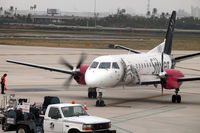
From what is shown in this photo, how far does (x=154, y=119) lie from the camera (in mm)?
23719

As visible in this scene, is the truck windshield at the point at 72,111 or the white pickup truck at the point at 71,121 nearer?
the white pickup truck at the point at 71,121

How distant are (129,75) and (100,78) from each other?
10.5ft

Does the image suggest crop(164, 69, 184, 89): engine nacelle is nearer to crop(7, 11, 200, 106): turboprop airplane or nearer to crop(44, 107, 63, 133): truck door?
crop(7, 11, 200, 106): turboprop airplane

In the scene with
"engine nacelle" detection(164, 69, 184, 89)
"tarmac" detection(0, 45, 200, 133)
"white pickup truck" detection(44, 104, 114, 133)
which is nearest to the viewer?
"white pickup truck" detection(44, 104, 114, 133)

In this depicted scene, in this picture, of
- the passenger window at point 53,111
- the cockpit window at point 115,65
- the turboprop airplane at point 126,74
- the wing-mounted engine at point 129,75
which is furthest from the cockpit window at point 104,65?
the passenger window at point 53,111

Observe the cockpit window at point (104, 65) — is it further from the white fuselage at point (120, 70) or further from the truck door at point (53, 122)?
the truck door at point (53, 122)

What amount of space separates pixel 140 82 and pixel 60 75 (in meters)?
17.7

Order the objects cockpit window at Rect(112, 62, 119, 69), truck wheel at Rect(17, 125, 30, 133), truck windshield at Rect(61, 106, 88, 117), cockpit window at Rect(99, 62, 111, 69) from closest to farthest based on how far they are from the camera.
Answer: truck windshield at Rect(61, 106, 88, 117) < truck wheel at Rect(17, 125, 30, 133) < cockpit window at Rect(99, 62, 111, 69) < cockpit window at Rect(112, 62, 119, 69)

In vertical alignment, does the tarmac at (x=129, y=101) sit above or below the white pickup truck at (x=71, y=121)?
below

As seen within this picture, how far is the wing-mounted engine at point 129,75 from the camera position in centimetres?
2962

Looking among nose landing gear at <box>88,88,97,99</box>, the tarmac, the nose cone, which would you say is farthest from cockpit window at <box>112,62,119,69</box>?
nose landing gear at <box>88,88,97,99</box>

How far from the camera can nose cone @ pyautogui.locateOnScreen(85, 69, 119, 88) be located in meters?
27.2

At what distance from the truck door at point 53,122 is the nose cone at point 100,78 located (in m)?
9.31

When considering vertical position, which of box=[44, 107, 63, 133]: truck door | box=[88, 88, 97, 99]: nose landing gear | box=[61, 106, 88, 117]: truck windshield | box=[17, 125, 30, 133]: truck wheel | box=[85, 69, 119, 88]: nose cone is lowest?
box=[88, 88, 97, 99]: nose landing gear
